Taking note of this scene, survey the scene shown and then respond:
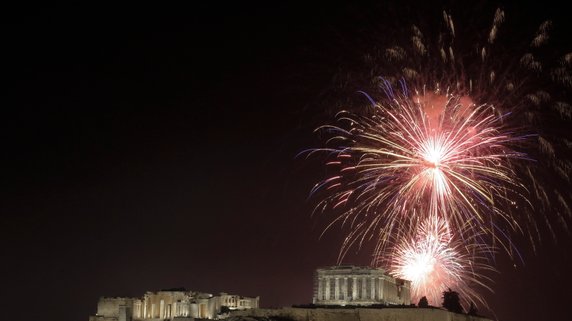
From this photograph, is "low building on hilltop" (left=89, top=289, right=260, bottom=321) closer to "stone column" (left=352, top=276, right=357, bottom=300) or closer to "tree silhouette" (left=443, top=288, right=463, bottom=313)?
"stone column" (left=352, top=276, right=357, bottom=300)

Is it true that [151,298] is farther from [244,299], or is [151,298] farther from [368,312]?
[368,312]

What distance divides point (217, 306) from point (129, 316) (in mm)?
12072

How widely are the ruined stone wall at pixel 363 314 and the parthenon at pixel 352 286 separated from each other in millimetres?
10518

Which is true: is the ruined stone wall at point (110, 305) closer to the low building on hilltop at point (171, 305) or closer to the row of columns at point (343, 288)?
the low building on hilltop at point (171, 305)

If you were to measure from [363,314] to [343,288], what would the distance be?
12587 mm

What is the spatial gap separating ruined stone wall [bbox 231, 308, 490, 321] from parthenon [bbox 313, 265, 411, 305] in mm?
10518

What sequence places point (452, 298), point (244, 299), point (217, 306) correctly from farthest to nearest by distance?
1. point (244, 299)
2. point (217, 306)
3. point (452, 298)

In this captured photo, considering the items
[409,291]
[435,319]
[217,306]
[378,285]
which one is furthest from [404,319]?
[217,306]

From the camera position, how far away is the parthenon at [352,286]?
7819cm

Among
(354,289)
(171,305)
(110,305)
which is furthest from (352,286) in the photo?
(110,305)

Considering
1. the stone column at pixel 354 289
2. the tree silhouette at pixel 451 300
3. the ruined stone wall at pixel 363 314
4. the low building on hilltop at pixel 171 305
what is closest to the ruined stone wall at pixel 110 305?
the low building on hilltop at pixel 171 305

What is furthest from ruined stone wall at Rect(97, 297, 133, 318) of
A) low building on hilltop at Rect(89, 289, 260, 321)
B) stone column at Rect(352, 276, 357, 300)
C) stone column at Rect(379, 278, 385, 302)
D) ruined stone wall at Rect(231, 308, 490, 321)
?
stone column at Rect(379, 278, 385, 302)

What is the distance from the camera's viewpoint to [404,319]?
6488cm

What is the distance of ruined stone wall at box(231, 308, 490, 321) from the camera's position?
6456cm
